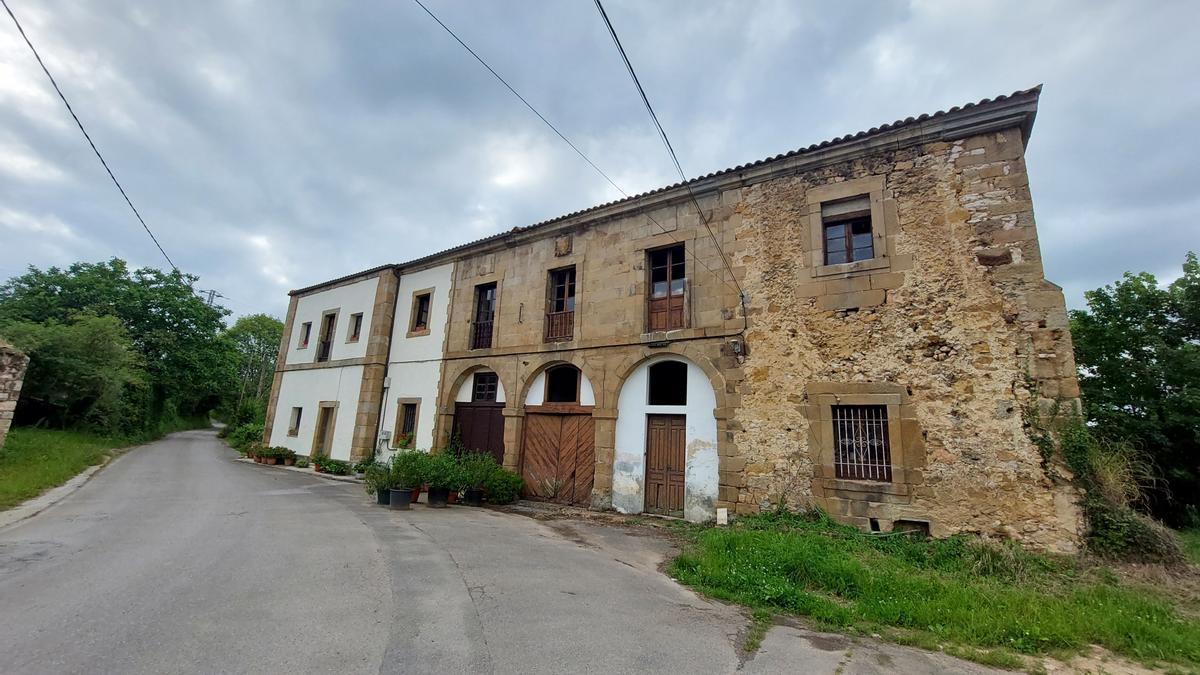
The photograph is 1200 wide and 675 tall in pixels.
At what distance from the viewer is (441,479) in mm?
10500

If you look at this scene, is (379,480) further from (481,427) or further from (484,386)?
(484,386)

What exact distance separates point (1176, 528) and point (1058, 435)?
8.29 metres

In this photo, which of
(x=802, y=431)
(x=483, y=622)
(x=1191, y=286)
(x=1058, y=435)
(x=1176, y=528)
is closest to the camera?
(x=483, y=622)

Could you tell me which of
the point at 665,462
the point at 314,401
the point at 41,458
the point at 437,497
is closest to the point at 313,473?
the point at 314,401

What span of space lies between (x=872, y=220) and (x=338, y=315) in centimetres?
1763

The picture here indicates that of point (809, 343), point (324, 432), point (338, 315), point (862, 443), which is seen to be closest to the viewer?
point (862, 443)

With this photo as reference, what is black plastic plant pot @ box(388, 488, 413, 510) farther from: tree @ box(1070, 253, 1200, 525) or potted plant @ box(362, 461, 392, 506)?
tree @ box(1070, 253, 1200, 525)

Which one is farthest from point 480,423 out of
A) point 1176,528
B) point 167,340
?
point 167,340

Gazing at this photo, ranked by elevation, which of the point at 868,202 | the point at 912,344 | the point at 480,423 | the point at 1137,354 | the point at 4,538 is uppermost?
the point at 868,202

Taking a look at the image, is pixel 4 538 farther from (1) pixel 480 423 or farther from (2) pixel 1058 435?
(2) pixel 1058 435

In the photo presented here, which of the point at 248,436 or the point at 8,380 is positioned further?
the point at 248,436

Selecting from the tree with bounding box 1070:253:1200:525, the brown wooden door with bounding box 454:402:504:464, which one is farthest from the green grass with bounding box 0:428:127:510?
the tree with bounding box 1070:253:1200:525

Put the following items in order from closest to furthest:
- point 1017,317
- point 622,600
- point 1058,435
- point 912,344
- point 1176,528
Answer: point 622,600 < point 1058,435 < point 1017,317 < point 912,344 < point 1176,528

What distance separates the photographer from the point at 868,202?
8.90 m
